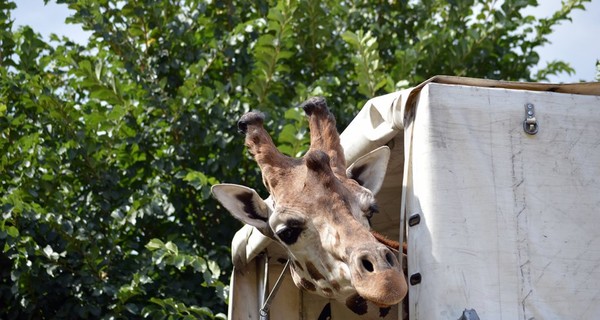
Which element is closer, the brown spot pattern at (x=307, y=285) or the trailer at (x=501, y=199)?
the trailer at (x=501, y=199)

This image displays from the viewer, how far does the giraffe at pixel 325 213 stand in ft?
15.3

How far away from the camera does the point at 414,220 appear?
16.4ft

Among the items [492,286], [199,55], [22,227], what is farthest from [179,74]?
Answer: [492,286]

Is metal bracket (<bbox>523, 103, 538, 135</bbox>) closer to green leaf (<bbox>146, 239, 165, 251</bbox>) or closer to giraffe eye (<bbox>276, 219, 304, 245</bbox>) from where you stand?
giraffe eye (<bbox>276, 219, 304, 245</bbox>)

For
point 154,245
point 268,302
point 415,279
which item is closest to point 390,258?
point 415,279

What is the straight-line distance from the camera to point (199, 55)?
10195 mm

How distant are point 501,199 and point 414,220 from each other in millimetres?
374

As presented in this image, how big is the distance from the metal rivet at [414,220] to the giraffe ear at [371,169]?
1.40 ft

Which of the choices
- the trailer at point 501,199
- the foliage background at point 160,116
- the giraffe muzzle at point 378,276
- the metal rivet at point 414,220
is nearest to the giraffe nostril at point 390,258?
the giraffe muzzle at point 378,276

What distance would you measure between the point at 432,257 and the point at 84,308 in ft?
15.6

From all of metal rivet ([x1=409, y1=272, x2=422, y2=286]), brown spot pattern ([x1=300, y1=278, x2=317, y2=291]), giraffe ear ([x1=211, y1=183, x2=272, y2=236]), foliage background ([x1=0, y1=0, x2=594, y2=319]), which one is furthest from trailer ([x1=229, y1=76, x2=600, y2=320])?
foliage background ([x1=0, y1=0, x2=594, y2=319])

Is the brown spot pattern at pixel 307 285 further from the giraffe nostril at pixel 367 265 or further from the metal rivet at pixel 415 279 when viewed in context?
the giraffe nostril at pixel 367 265

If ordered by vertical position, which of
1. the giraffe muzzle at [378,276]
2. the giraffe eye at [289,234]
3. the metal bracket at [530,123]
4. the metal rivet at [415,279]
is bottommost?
the metal rivet at [415,279]

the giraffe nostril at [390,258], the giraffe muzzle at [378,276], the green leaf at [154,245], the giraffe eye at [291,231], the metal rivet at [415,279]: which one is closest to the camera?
the giraffe muzzle at [378,276]
